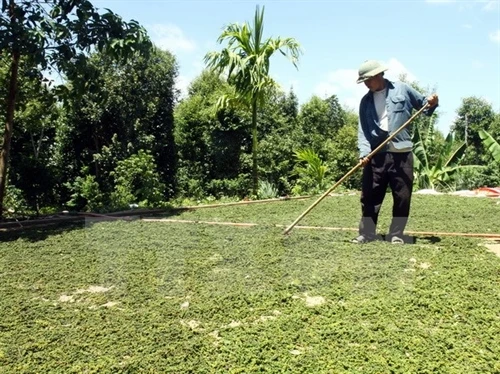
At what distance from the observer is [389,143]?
3475 millimetres

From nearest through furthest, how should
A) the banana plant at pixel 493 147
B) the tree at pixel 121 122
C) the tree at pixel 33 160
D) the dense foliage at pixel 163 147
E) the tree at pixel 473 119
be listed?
1. the tree at pixel 33 160
2. the dense foliage at pixel 163 147
3. the banana plant at pixel 493 147
4. the tree at pixel 121 122
5. the tree at pixel 473 119

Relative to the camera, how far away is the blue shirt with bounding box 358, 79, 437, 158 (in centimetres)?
348

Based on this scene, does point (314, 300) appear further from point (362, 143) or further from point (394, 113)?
point (394, 113)

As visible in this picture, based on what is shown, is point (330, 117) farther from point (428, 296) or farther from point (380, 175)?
point (428, 296)

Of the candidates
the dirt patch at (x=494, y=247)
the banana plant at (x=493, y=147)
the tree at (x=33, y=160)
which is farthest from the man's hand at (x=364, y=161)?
the banana plant at (x=493, y=147)

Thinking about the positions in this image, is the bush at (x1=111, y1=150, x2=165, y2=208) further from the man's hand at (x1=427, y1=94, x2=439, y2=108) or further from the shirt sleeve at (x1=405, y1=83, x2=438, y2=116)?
the man's hand at (x1=427, y1=94, x2=439, y2=108)

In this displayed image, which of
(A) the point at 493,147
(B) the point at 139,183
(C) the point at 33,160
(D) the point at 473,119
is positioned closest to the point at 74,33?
(C) the point at 33,160

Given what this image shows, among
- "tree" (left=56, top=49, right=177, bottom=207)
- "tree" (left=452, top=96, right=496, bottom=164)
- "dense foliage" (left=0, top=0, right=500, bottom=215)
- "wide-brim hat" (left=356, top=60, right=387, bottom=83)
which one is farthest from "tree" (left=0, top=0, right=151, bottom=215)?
"tree" (left=452, top=96, right=496, bottom=164)

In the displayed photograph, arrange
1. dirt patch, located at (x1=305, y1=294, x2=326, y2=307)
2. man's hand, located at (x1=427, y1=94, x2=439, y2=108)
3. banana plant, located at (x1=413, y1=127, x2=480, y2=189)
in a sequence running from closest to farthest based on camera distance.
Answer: dirt patch, located at (x1=305, y1=294, x2=326, y2=307) → man's hand, located at (x1=427, y1=94, x2=439, y2=108) → banana plant, located at (x1=413, y1=127, x2=480, y2=189)

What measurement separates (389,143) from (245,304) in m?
1.78

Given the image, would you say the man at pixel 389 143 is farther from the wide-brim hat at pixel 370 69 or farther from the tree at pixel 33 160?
the tree at pixel 33 160

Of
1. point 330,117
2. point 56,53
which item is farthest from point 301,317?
point 330,117

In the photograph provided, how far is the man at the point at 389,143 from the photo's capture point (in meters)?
3.48

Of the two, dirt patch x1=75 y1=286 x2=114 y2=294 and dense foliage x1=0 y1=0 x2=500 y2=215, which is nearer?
dirt patch x1=75 y1=286 x2=114 y2=294
